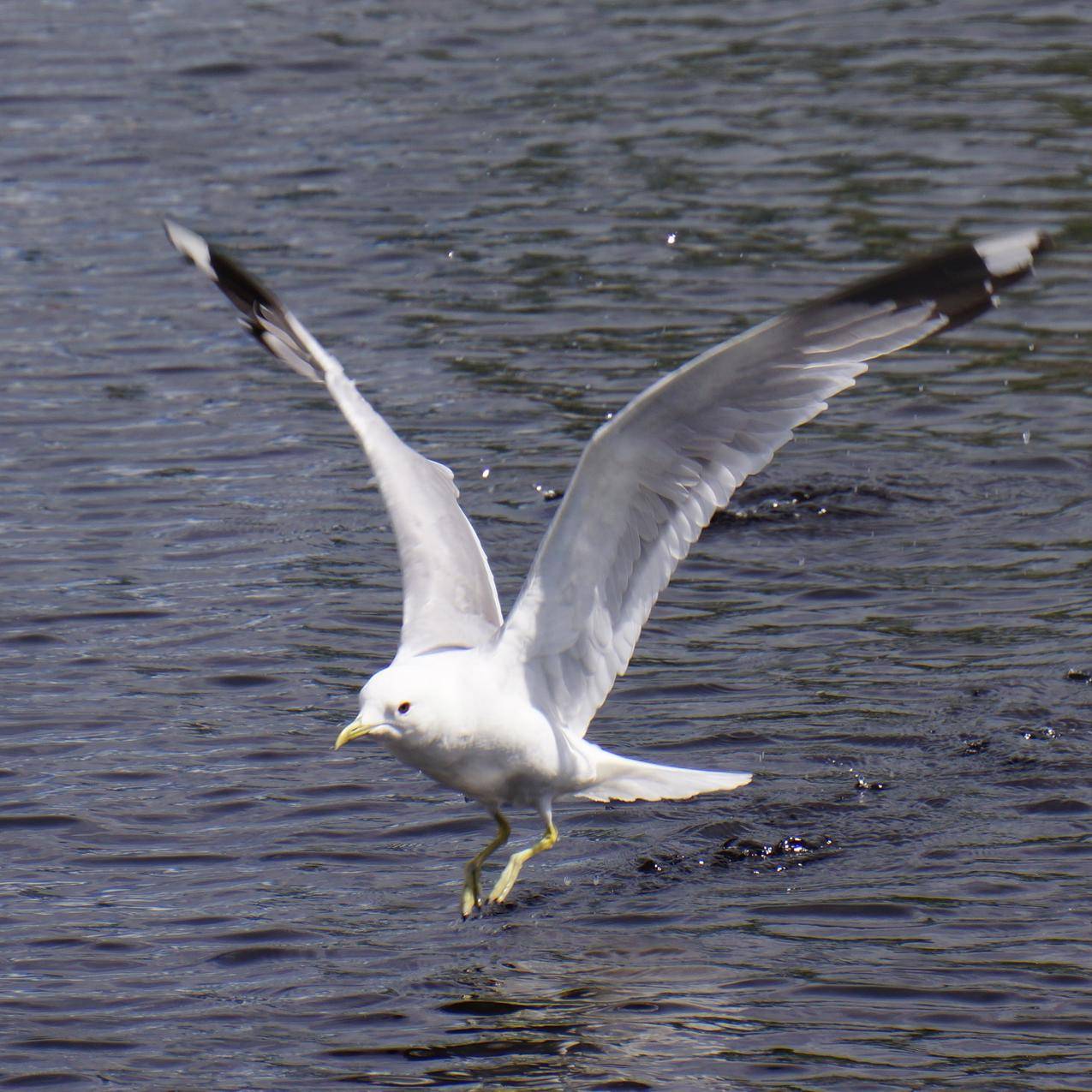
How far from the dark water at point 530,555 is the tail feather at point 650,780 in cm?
28

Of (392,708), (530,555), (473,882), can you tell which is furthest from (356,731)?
(530,555)

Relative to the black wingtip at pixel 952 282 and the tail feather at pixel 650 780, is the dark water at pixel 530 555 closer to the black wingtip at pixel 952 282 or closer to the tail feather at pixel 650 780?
the tail feather at pixel 650 780

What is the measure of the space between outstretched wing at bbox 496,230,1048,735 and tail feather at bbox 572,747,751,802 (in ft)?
1.13

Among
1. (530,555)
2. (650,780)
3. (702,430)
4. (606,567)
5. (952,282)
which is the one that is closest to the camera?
(952,282)

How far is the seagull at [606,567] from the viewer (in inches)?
243

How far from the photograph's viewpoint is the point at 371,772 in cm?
779

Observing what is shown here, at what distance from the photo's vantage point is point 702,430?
20.8ft

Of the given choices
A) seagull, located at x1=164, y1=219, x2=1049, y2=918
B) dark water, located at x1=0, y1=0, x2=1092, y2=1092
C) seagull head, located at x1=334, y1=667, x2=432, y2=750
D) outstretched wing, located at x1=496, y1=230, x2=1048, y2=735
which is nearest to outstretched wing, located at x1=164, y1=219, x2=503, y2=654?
seagull, located at x1=164, y1=219, x2=1049, y2=918

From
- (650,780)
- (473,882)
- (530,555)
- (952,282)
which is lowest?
(530,555)

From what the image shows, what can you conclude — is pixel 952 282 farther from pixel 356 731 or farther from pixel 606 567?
pixel 356 731

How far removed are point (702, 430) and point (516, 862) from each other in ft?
4.63

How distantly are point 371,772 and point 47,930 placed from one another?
152 centimetres

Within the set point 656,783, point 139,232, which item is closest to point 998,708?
point 656,783

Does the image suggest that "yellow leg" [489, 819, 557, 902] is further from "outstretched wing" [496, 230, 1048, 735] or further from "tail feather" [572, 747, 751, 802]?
"outstretched wing" [496, 230, 1048, 735]
